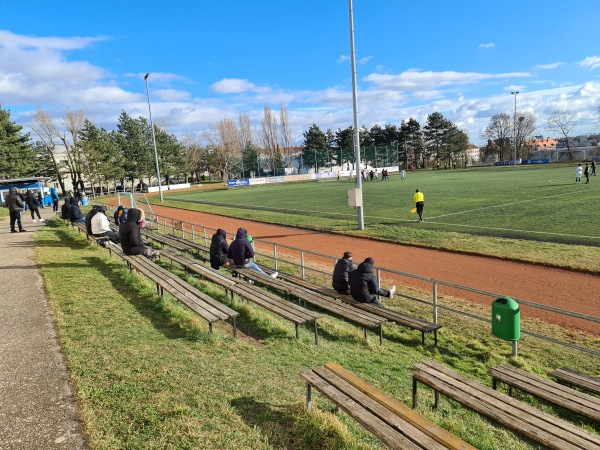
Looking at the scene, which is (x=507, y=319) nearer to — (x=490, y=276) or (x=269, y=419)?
(x=269, y=419)

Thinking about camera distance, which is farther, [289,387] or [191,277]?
[191,277]

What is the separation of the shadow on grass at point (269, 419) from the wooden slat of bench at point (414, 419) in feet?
2.22

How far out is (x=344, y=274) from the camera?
26.2ft

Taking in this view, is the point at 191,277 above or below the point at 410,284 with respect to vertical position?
above

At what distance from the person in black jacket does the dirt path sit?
3255 mm

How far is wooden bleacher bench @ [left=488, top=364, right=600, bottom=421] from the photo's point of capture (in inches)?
161

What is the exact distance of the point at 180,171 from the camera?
79.7m

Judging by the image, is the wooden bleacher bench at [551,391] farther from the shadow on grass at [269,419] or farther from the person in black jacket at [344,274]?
the person in black jacket at [344,274]

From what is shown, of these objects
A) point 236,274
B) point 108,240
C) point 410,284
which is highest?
point 108,240

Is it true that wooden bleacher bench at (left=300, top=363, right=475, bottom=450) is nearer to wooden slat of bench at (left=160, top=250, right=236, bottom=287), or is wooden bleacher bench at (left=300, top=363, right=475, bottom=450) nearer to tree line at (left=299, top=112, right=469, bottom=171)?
wooden slat of bench at (left=160, top=250, right=236, bottom=287)

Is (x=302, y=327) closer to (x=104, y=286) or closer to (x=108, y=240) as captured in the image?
(x=104, y=286)

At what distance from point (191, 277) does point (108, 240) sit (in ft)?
12.0

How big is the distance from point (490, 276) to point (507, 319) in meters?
4.85

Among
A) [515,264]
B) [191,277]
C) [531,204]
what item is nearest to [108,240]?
[191,277]
